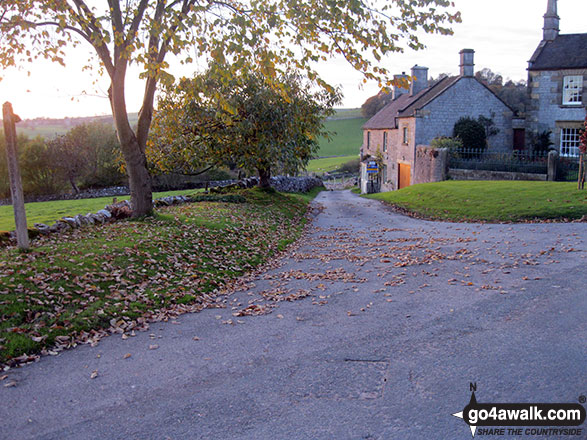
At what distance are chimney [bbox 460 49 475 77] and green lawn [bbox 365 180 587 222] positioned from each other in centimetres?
1472

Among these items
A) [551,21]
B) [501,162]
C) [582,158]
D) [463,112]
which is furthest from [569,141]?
[582,158]

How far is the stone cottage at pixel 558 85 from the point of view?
33.8 metres

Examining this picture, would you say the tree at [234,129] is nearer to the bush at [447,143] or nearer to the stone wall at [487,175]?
the stone wall at [487,175]

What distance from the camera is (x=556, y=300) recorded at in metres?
7.57

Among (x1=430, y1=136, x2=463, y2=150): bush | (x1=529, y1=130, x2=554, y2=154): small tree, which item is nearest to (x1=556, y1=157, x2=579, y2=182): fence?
(x1=430, y1=136, x2=463, y2=150): bush

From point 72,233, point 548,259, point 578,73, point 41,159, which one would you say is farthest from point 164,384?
point 41,159

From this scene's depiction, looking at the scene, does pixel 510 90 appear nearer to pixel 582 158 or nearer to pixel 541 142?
pixel 541 142

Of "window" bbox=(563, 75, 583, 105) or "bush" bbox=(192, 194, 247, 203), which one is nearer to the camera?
"bush" bbox=(192, 194, 247, 203)

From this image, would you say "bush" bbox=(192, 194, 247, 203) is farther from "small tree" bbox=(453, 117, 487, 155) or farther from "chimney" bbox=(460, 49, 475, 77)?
"chimney" bbox=(460, 49, 475, 77)

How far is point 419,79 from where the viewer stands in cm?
4525

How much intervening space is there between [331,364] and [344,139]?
4602 inches

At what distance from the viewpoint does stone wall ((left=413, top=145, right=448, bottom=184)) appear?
105ft

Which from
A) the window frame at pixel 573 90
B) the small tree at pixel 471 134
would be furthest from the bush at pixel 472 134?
the window frame at pixel 573 90

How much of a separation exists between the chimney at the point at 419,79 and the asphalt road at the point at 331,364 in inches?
1472
